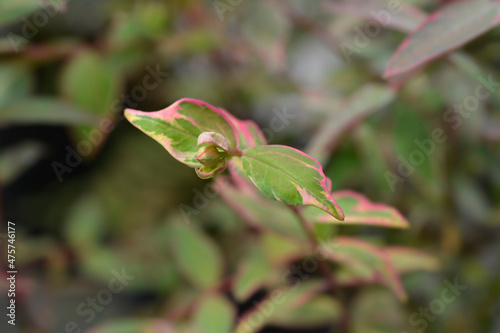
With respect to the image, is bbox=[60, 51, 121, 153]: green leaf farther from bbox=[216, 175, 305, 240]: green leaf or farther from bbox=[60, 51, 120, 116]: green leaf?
bbox=[216, 175, 305, 240]: green leaf

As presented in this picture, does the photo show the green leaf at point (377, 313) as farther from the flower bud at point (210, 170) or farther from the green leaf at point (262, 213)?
the flower bud at point (210, 170)

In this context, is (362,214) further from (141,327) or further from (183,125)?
(141,327)

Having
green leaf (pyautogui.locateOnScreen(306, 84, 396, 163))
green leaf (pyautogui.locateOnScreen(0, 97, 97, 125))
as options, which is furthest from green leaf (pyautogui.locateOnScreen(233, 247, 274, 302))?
green leaf (pyautogui.locateOnScreen(0, 97, 97, 125))

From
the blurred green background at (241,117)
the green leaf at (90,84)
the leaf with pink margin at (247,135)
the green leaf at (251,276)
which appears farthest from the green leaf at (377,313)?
the green leaf at (90,84)

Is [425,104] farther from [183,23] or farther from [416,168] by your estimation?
[183,23]

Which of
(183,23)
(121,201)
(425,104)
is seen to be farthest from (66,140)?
(425,104)
